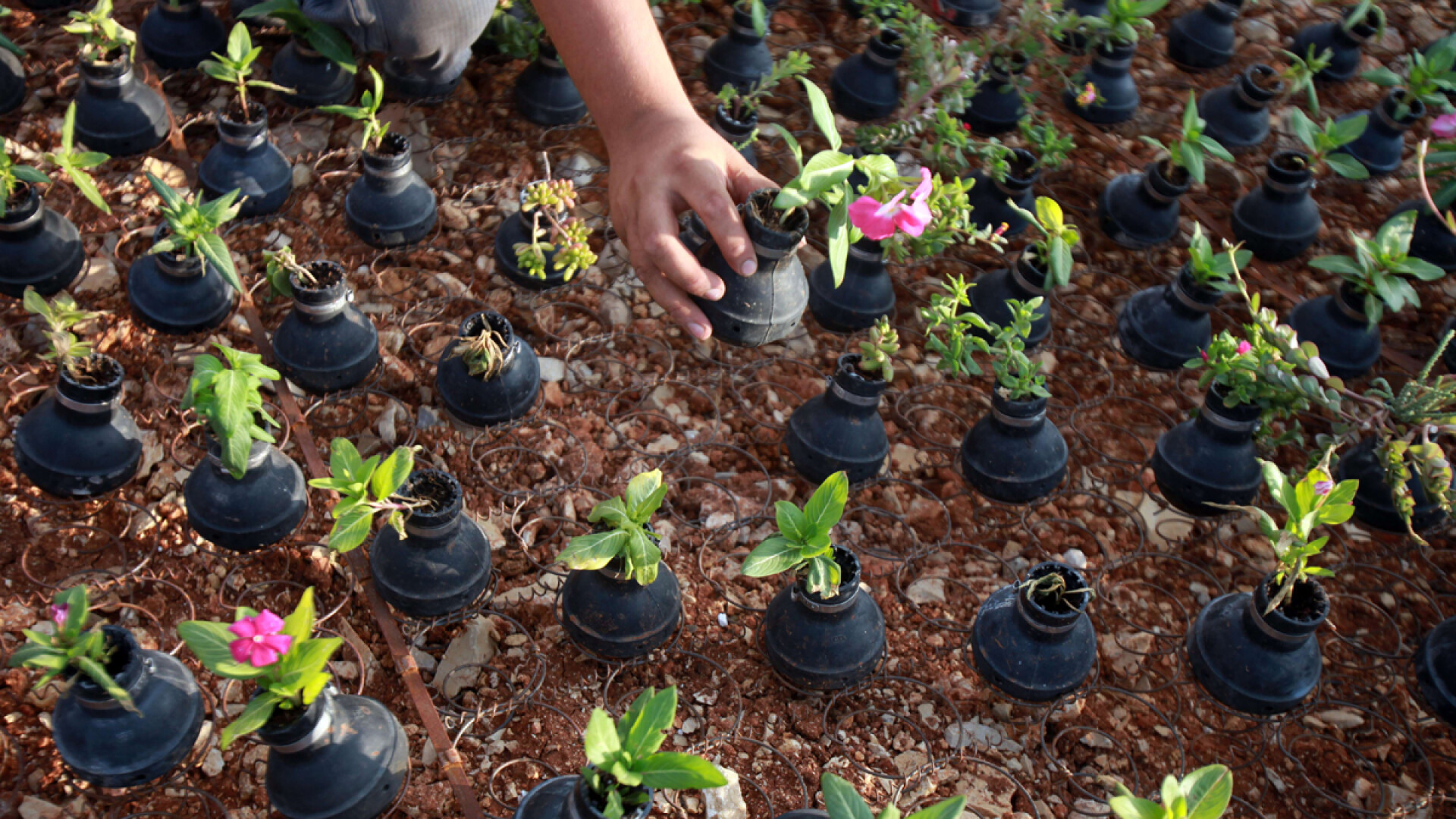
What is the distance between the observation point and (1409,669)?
2.22m

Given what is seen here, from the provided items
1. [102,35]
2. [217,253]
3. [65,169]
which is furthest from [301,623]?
[102,35]

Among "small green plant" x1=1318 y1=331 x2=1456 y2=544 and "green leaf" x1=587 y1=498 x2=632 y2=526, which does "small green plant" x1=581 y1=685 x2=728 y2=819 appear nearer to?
"green leaf" x1=587 y1=498 x2=632 y2=526

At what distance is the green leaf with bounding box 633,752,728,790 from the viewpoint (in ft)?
4.77

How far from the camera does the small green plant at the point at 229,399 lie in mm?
1831

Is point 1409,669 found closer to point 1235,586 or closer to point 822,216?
point 1235,586

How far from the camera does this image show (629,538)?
181 centimetres

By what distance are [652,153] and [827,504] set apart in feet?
2.44

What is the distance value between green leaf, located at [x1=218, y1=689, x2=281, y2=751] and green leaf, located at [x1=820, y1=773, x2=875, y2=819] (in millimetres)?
825

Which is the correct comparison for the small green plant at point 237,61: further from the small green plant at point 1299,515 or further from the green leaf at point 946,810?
the small green plant at point 1299,515

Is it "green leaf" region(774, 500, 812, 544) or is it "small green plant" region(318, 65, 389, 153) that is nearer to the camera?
"green leaf" region(774, 500, 812, 544)

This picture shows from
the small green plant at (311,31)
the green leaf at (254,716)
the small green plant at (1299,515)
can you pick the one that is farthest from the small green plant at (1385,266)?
the small green plant at (311,31)

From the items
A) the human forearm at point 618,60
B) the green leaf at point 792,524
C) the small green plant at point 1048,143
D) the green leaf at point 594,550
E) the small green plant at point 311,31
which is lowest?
the small green plant at point 1048,143

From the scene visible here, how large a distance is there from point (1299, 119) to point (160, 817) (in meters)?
3.21

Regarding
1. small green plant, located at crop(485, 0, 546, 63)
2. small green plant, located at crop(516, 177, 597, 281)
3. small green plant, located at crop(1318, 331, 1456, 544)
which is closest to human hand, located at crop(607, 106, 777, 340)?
small green plant, located at crop(516, 177, 597, 281)
